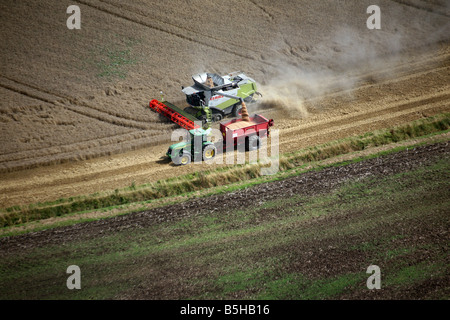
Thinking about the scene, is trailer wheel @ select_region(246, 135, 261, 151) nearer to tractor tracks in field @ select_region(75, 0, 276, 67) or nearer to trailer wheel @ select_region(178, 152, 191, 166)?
trailer wheel @ select_region(178, 152, 191, 166)

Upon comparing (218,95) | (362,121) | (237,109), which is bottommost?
(362,121)

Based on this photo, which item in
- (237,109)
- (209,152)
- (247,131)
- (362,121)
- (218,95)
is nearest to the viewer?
(209,152)

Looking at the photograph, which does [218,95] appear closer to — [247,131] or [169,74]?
[247,131]

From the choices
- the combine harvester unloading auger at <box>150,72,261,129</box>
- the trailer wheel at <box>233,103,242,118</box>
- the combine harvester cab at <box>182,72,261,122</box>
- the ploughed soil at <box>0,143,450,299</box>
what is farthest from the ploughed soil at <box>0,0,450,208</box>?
the ploughed soil at <box>0,143,450,299</box>

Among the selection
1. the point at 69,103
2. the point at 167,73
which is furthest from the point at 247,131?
the point at 69,103

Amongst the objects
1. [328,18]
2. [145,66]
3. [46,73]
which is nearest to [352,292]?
[145,66]

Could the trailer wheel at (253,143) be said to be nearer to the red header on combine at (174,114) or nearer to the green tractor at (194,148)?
the green tractor at (194,148)
